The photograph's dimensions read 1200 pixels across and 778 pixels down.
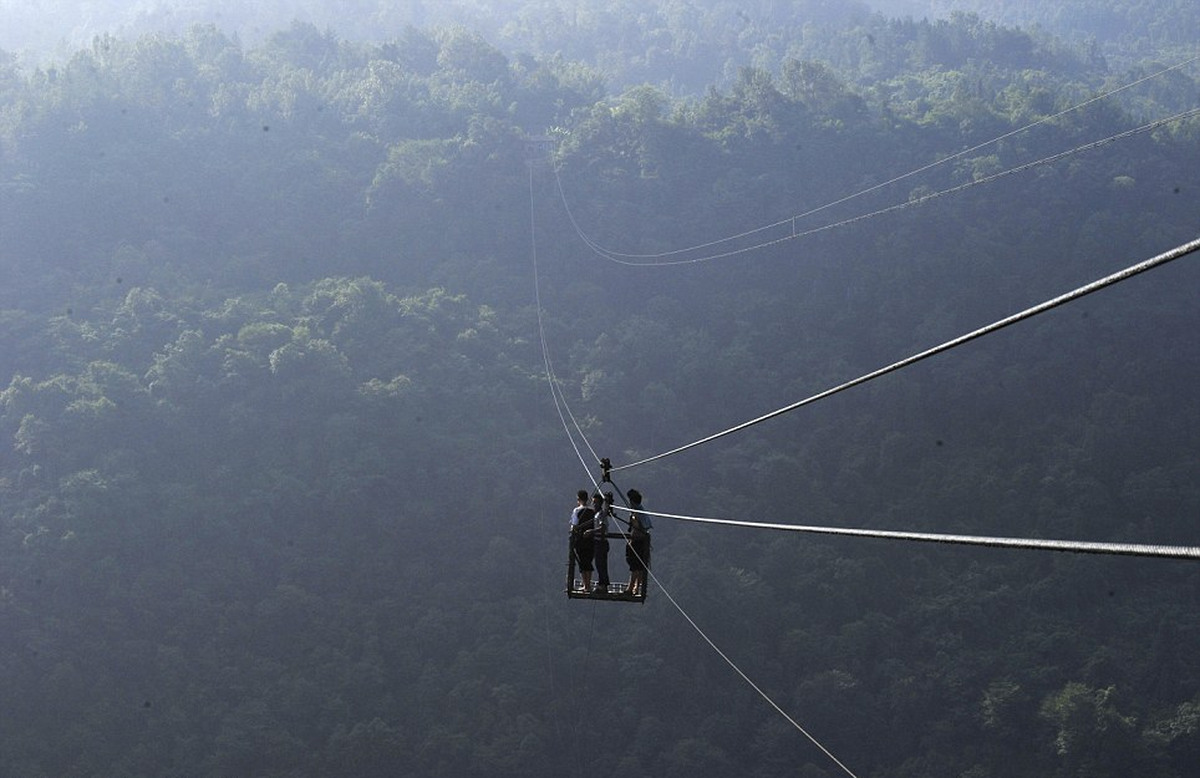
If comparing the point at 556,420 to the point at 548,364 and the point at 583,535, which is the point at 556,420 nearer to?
the point at 548,364

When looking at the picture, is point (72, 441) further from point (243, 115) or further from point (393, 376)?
point (243, 115)

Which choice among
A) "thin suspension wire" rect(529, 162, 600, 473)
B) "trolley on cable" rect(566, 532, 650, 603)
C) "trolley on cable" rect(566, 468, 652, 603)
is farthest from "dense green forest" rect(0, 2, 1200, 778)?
"trolley on cable" rect(566, 468, 652, 603)

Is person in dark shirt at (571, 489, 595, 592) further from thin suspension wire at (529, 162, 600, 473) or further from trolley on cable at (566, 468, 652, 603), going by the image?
thin suspension wire at (529, 162, 600, 473)

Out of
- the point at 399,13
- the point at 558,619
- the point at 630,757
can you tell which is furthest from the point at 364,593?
the point at 399,13

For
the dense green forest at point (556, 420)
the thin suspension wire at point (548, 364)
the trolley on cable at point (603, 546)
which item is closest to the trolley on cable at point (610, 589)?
the trolley on cable at point (603, 546)

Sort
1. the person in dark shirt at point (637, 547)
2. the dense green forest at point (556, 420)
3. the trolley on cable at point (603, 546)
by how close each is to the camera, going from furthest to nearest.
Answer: the dense green forest at point (556, 420) < the trolley on cable at point (603, 546) < the person in dark shirt at point (637, 547)

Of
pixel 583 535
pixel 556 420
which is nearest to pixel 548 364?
pixel 556 420

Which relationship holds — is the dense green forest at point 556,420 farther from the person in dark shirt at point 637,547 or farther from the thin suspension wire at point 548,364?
the person in dark shirt at point 637,547

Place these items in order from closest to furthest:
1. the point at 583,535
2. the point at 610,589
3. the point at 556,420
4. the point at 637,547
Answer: the point at 637,547
the point at 583,535
the point at 610,589
the point at 556,420
